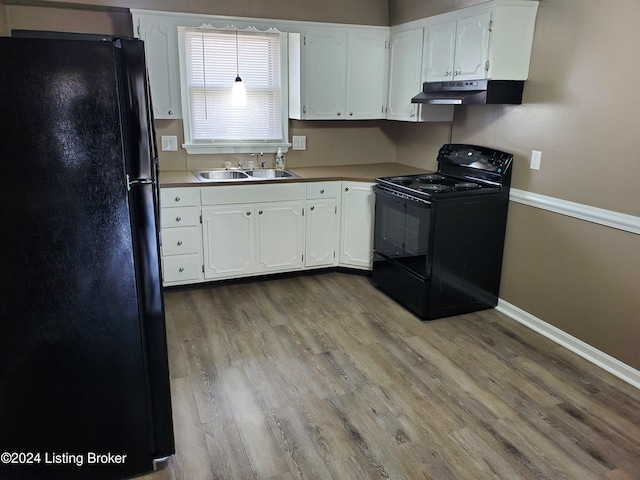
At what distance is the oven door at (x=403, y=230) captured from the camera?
329cm

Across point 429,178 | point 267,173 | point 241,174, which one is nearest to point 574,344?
point 429,178

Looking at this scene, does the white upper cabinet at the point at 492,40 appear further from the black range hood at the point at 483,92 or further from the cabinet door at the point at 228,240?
the cabinet door at the point at 228,240

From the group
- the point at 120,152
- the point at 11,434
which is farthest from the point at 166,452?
the point at 120,152

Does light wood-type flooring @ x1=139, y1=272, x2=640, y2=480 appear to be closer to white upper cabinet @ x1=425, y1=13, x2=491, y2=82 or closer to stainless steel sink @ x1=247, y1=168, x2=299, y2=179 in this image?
stainless steel sink @ x1=247, y1=168, x2=299, y2=179

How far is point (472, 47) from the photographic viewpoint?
10.7 ft

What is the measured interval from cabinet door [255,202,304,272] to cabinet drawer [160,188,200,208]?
1.60 ft

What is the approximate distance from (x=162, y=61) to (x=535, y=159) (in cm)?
284

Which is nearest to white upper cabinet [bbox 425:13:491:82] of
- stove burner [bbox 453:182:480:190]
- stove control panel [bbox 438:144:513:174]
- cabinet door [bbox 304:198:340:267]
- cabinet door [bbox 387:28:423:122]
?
cabinet door [bbox 387:28:423:122]

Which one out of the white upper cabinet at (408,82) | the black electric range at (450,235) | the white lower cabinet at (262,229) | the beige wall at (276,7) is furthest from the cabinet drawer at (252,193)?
the beige wall at (276,7)

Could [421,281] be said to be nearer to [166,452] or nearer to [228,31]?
[166,452]

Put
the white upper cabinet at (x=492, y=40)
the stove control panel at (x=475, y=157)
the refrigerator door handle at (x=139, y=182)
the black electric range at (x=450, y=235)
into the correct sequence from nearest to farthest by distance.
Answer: the refrigerator door handle at (x=139, y=182), the white upper cabinet at (x=492, y=40), the black electric range at (x=450, y=235), the stove control panel at (x=475, y=157)

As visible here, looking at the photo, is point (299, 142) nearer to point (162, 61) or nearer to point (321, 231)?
point (321, 231)

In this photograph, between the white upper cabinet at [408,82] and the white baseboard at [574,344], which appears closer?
the white baseboard at [574,344]

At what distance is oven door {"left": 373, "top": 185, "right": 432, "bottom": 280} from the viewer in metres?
3.29
